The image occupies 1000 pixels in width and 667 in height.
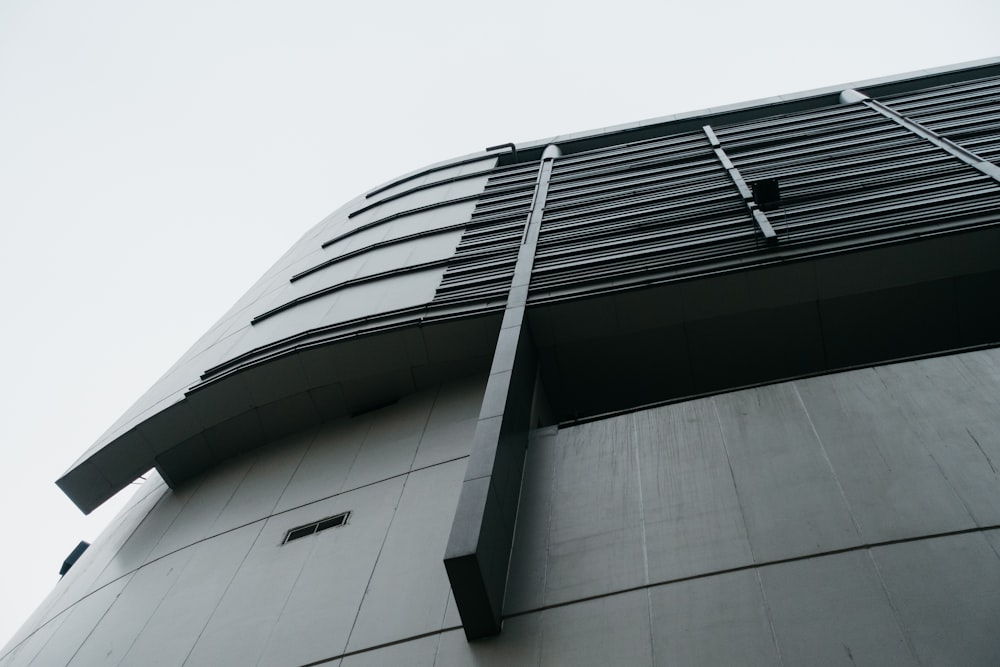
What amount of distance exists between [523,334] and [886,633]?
7.52 m

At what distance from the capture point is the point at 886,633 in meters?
6.96

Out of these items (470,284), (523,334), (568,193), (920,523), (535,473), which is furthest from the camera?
(568,193)

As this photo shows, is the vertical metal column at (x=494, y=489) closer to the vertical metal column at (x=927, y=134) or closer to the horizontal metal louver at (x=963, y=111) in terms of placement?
the vertical metal column at (x=927, y=134)

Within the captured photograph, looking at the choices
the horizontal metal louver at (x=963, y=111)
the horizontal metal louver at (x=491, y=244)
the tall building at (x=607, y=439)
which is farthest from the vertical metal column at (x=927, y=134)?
the horizontal metal louver at (x=491, y=244)

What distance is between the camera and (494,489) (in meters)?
9.16

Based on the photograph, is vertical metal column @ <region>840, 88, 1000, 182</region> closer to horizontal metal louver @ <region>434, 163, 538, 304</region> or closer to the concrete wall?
horizontal metal louver @ <region>434, 163, 538, 304</region>

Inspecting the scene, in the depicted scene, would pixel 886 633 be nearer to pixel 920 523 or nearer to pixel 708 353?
pixel 920 523

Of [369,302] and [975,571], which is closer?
[975,571]

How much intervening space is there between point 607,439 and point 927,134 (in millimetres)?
13538

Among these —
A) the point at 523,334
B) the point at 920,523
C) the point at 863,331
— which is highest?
the point at 523,334

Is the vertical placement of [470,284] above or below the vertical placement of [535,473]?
above

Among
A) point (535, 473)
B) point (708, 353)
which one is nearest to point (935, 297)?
point (708, 353)

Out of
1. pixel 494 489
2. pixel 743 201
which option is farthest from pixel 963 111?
pixel 494 489

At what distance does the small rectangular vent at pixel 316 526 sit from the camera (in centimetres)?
1158
